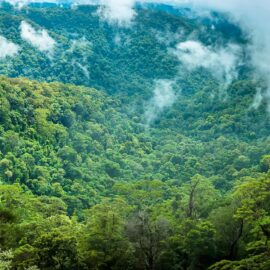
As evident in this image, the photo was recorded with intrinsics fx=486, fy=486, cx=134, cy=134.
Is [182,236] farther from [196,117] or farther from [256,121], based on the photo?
Result: [196,117]

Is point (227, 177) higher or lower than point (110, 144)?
lower

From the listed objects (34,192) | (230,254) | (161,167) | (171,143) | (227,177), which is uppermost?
(171,143)

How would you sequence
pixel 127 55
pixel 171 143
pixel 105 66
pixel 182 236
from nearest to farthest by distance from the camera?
pixel 182 236 → pixel 171 143 → pixel 105 66 → pixel 127 55

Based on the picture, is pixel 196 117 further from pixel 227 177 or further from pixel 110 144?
pixel 227 177

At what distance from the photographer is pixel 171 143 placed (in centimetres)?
11744

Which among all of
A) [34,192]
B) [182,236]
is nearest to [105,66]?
[34,192]

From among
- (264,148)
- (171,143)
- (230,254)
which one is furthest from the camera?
(171,143)

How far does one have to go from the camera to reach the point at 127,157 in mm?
100125

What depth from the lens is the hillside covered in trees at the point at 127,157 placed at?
28094mm

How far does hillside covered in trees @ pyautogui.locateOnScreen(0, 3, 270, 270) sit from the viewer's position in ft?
92.2

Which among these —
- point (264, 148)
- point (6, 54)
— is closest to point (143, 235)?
point (264, 148)

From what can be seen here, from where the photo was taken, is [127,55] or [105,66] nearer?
[105,66]

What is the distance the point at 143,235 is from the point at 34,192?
42934 mm

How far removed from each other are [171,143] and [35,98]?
4022 centimetres
